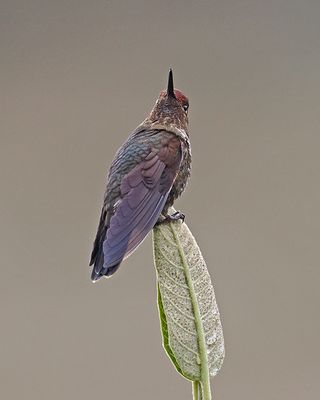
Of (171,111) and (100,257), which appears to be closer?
(100,257)

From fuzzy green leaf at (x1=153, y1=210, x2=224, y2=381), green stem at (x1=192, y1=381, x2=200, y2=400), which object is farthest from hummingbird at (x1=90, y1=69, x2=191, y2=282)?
green stem at (x1=192, y1=381, x2=200, y2=400)

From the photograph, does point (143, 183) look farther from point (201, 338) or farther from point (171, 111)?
point (201, 338)

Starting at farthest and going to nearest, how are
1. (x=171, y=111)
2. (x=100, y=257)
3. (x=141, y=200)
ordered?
(x=171, y=111) → (x=141, y=200) → (x=100, y=257)

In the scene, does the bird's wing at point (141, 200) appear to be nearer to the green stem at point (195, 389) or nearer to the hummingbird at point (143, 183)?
the hummingbird at point (143, 183)

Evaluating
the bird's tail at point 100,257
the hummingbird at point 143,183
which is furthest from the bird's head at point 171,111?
the bird's tail at point 100,257

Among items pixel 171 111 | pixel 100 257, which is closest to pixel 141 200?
pixel 100 257
